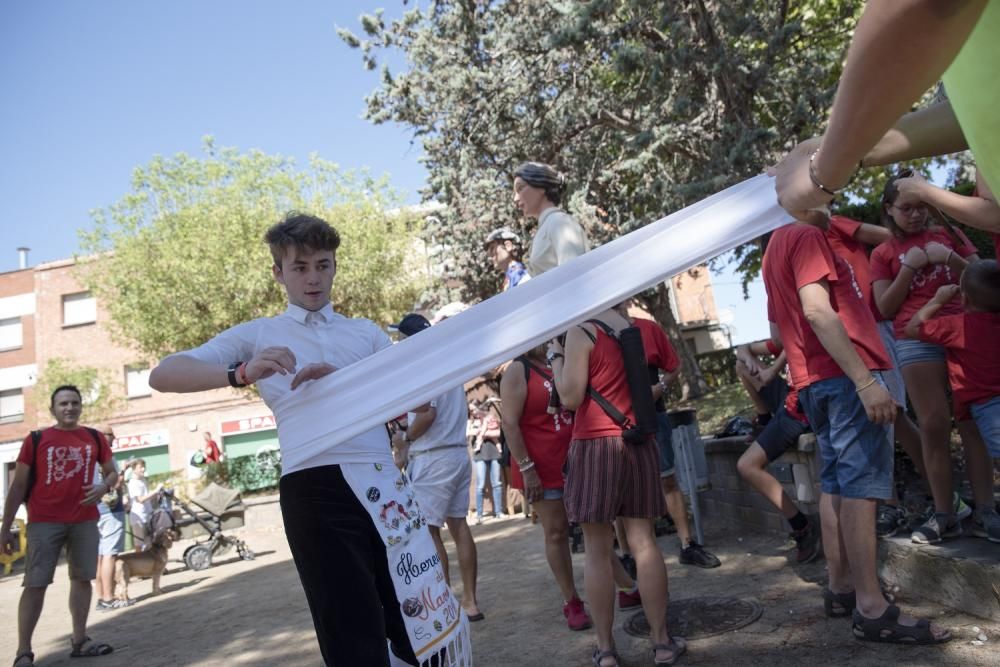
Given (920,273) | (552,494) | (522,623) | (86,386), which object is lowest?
(522,623)

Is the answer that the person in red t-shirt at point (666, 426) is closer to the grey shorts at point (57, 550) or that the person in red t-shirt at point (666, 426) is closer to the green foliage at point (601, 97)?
the grey shorts at point (57, 550)

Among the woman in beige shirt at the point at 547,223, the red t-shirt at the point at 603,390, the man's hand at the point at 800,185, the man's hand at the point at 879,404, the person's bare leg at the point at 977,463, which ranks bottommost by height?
the person's bare leg at the point at 977,463

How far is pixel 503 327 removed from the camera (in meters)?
2.73

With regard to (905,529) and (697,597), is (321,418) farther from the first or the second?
(905,529)

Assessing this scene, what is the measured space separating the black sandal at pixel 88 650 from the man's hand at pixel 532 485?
4.44 meters

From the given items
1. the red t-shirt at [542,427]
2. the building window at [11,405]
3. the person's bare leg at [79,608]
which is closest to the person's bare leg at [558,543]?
the red t-shirt at [542,427]

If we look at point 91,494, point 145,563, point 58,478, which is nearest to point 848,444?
point 91,494

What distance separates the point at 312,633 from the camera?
6.26 m

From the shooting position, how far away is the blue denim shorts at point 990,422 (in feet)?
13.1

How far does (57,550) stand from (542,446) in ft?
14.6

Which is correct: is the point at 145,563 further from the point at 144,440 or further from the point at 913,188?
the point at 144,440

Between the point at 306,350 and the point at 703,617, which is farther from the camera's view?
the point at 703,617

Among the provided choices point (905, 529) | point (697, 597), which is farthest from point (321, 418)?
point (905, 529)

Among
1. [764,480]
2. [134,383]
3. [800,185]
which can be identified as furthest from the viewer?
[134,383]
